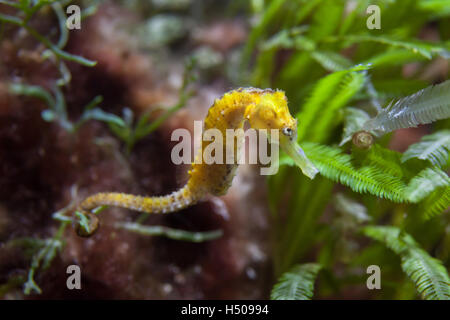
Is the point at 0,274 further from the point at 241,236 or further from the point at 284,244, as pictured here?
the point at 284,244

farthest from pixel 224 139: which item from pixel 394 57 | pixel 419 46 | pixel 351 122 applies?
pixel 394 57

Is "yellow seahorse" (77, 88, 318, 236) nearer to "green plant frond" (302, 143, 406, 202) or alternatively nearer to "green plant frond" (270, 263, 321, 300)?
"green plant frond" (302, 143, 406, 202)

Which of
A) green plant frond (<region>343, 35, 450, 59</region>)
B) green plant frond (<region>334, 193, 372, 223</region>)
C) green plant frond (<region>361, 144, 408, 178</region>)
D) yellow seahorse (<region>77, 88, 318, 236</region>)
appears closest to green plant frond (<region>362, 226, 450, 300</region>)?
green plant frond (<region>334, 193, 372, 223</region>)

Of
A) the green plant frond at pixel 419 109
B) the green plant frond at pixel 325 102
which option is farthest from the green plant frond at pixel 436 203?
the green plant frond at pixel 325 102

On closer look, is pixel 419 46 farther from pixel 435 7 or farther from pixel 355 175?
pixel 355 175
